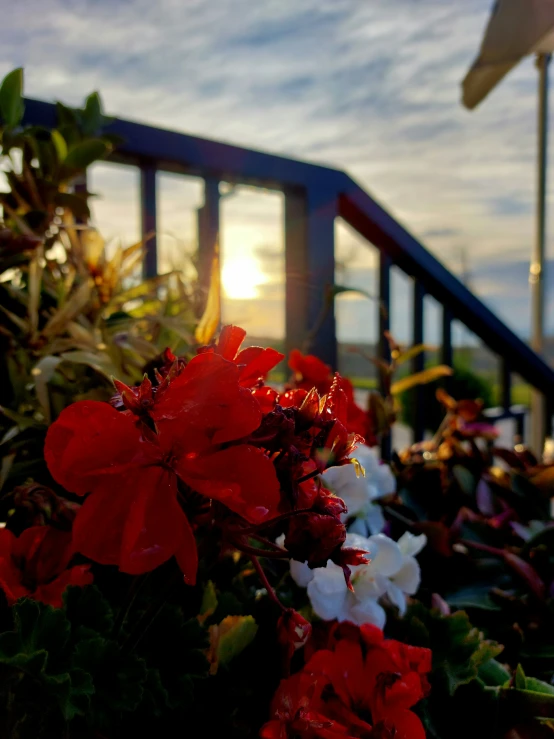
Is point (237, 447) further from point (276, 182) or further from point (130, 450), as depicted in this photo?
point (276, 182)

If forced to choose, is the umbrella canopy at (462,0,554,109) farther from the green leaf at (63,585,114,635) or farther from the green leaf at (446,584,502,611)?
the green leaf at (63,585,114,635)

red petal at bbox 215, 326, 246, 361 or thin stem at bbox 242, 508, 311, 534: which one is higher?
red petal at bbox 215, 326, 246, 361

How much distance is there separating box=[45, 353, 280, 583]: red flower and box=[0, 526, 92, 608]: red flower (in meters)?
0.15

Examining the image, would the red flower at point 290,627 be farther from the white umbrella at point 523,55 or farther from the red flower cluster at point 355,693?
the white umbrella at point 523,55

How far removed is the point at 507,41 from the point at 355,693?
3055 millimetres

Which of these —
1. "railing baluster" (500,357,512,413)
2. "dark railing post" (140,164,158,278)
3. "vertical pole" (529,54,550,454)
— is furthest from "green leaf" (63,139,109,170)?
"vertical pole" (529,54,550,454)

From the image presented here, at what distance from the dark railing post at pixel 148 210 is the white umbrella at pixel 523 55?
4.25 feet

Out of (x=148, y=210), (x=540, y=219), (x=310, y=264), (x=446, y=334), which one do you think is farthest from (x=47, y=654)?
(x=540, y=219)

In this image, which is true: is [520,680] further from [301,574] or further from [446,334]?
[446,334]

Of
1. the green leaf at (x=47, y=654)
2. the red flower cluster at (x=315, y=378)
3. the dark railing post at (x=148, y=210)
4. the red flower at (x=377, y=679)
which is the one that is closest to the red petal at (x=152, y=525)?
the green leaf at (x=47, y=654)

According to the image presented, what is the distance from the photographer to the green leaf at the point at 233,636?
51 cm

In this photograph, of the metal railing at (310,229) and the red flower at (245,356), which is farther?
the metal railing at (310,229)

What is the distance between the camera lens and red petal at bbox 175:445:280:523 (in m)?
0.32

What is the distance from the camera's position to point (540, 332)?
175 inches
